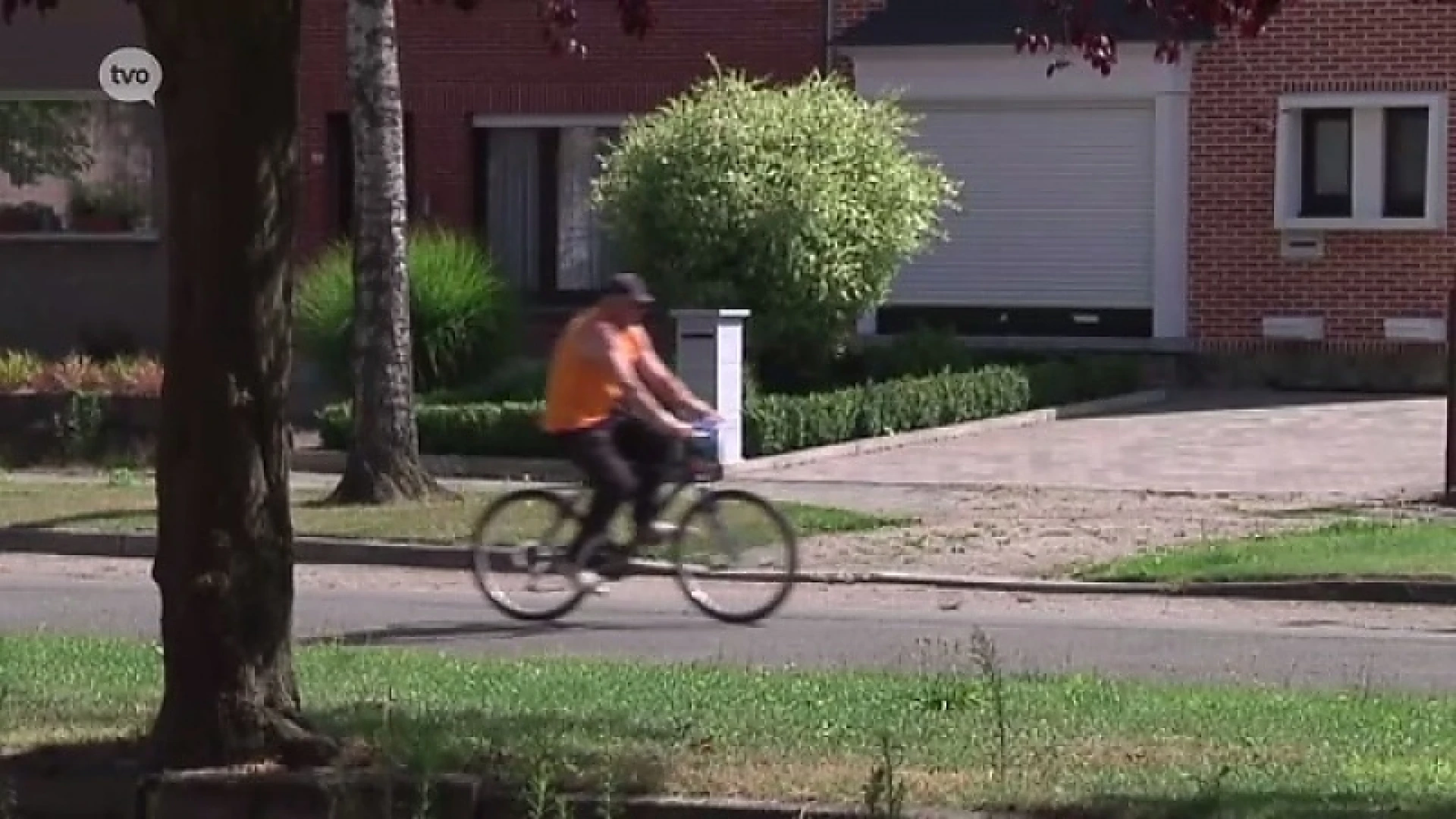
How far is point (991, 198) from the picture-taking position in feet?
99.9

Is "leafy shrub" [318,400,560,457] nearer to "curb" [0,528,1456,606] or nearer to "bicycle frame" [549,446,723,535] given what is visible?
"curb" [0,528,1456,606]

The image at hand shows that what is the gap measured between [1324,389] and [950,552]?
11.3 m

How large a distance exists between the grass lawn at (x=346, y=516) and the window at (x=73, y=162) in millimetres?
12270

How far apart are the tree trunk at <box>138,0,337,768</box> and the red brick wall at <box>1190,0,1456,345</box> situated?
21350mm

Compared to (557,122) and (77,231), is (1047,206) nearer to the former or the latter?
(557,122)

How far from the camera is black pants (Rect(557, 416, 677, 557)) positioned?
15344 mm

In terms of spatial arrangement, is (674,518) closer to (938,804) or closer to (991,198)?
(938,804)

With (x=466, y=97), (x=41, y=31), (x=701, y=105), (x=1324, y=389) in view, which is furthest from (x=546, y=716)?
(x=41, y=31)

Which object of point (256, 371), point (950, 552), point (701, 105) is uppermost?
point (701, 105)

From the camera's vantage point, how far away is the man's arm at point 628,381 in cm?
1515

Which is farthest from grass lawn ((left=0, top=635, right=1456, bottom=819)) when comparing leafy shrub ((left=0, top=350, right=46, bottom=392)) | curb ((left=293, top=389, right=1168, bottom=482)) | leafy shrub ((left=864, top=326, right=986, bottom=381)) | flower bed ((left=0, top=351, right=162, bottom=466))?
leafy shrub ((left=864, top=326, right=986, bottom=381))

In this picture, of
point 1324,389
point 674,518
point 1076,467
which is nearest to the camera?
point 674,518

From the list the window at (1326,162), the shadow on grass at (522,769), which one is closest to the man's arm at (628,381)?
the shadow on grass at (522,769)

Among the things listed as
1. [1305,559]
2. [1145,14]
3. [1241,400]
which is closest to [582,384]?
[1305,559]
